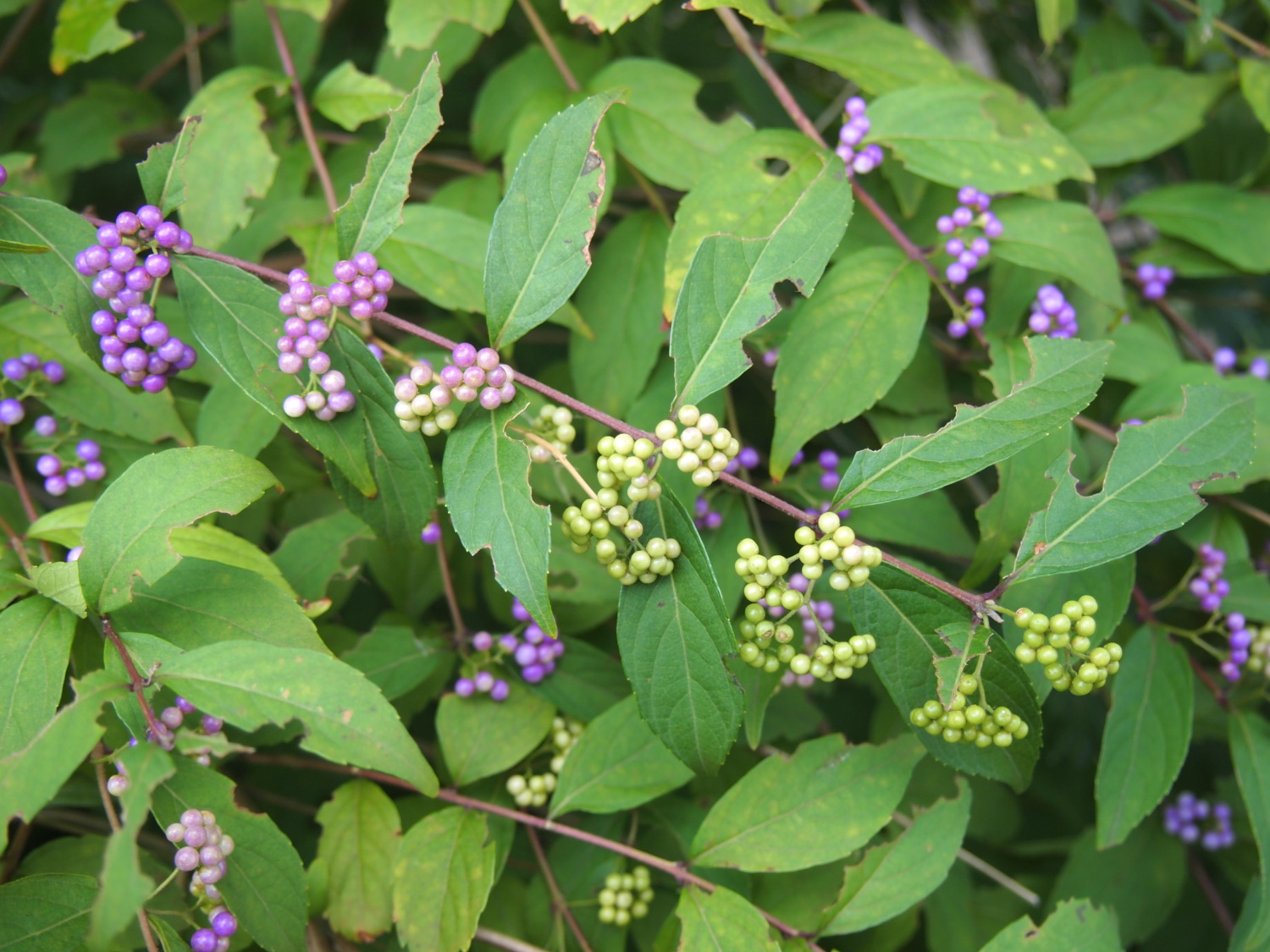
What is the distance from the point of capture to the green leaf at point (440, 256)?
1.73m

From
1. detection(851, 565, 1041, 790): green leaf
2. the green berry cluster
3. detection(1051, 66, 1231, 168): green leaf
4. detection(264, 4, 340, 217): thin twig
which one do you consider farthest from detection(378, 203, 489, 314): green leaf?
detection(1051, 66, 1231, 168): green leaf

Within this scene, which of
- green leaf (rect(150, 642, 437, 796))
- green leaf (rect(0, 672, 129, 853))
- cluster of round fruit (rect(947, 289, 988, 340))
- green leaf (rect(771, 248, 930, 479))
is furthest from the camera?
cluster of round fruit (rect(947, 289, 988, 340))

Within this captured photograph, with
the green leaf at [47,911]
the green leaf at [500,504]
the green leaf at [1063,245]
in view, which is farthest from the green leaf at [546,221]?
the green leaf at [47,911]

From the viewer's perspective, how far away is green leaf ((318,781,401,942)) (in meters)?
1.62

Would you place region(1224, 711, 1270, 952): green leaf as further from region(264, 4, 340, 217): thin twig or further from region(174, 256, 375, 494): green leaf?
region(264, 4, 340, 217): thin twig

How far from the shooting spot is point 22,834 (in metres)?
1.61

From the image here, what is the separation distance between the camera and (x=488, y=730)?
1733 millimetres

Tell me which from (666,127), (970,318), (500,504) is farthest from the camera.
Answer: (666,127)

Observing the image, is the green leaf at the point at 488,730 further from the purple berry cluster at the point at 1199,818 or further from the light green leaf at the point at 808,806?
the purple berry cluster at the point at 1199,818

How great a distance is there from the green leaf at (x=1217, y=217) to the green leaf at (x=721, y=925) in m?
1.77

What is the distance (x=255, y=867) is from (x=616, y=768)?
60cm

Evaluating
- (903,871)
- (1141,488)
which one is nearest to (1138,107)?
(1141,488)

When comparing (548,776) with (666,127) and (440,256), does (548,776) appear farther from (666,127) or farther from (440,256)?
(666,127)

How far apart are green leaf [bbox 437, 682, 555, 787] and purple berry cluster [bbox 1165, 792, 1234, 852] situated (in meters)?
1.65
